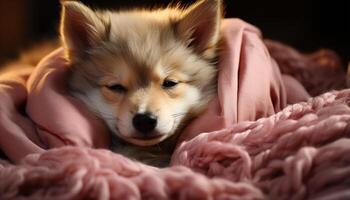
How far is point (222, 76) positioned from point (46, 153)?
49cm

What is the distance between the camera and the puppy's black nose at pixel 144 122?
45.7 inches

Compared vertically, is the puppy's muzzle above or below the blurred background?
above

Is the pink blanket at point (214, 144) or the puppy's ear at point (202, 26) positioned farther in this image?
the puppy's ear at point (202, 26)

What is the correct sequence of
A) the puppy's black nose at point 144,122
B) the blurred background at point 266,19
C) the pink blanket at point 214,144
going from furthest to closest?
1. the blurred background at point 266,19
2. the puppy's black nose at point 144,122
3. the pink blanket at point 214,144

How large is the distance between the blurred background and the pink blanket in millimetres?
891

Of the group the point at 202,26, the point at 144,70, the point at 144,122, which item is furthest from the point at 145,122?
the point at 202,26

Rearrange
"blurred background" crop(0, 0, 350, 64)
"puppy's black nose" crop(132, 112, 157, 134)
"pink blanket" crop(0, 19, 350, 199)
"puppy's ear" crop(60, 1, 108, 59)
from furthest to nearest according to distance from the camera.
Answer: "blurred background" crop(0, 0, 350, 64) → "puppy's ear" crop(60, 1, 108, 59) → "puppy's black nose" crop(132, 112, 157, 134) → "pink blanket" crop(0, 19, 350, 199)

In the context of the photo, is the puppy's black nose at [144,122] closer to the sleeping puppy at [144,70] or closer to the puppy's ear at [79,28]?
the sleeping puppy at [144,70]

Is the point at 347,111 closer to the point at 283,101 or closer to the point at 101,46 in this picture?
the point at 283,101

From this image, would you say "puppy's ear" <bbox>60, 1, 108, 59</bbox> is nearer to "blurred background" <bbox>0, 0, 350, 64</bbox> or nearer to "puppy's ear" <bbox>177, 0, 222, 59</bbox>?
"puppy's ear" <bbox>177, 0, 222, 59</bbox>

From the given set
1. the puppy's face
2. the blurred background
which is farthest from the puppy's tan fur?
the blurred background

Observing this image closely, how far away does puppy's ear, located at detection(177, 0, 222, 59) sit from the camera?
131 cm

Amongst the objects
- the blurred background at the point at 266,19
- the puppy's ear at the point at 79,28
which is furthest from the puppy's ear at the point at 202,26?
the blurred background at the point at 266,19

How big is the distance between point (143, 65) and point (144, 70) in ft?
0.04
